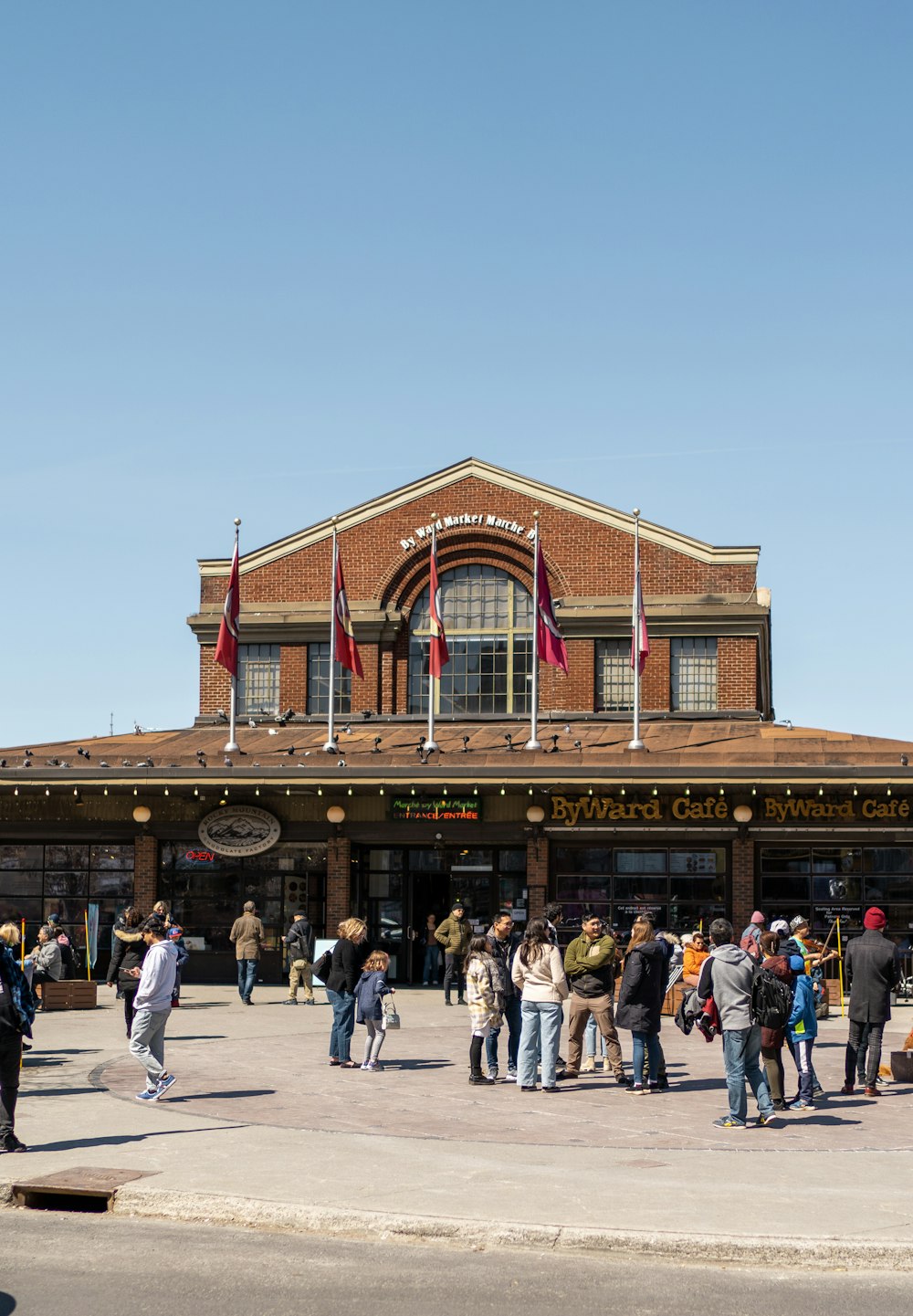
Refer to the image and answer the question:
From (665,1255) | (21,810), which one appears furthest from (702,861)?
(665,1255)

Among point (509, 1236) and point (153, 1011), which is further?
point (153, 1011)

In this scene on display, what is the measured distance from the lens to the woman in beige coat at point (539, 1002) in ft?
54.1

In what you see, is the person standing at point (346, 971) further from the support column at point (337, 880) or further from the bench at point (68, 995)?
the support column at point (337, 880)

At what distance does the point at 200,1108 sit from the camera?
1509cm

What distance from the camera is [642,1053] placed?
54.1 feet

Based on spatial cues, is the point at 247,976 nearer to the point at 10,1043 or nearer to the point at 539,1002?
the point at 539,1002

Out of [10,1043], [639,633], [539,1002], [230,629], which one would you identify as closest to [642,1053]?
[539,1002]

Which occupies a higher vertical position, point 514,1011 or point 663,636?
point 663,636

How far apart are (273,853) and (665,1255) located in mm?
24307

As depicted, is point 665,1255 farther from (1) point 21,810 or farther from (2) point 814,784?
(1) point 21,810

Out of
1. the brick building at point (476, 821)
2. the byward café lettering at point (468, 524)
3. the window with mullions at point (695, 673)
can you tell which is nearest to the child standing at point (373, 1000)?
the brick building at point (476, 821)

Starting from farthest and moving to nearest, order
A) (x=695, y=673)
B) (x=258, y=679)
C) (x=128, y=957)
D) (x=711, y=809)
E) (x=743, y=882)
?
1. (x=258, y=679)
2. (x=695, y=673)
3. (x=711, y=809)
4. (x=743, y=882)
5. (x=128, y=957)

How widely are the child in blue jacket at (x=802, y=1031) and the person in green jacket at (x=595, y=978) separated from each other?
2.31 metres

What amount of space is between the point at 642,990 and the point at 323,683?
27080 mm
